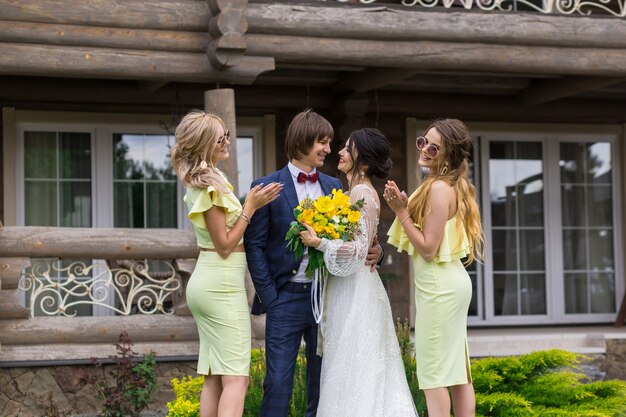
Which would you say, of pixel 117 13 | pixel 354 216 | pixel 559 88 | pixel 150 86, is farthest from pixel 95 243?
pixel 559 88

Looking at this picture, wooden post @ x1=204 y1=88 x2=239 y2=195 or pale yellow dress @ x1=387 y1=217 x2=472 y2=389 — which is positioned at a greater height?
wooden post @ x1=204 y1=88 x2=239 y2=195

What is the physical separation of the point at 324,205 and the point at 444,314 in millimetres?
831

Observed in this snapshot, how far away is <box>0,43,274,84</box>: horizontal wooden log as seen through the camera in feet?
26.5

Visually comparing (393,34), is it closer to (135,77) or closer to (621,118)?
(135,77)

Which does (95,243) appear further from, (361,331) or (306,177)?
(361,331)

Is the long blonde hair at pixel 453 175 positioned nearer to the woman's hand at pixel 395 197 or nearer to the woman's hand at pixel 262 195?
the woman's hand at pixel 395 197

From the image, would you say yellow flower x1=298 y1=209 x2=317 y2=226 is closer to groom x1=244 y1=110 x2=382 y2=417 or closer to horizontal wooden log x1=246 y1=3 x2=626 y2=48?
groom x1=244 y1=110 x2=382 y2=417

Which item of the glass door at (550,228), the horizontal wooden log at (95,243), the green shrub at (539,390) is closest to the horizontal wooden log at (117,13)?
the horizontal wooden log at (95,243)

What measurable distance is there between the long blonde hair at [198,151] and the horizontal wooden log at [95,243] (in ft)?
10.8

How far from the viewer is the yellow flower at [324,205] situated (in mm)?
5082

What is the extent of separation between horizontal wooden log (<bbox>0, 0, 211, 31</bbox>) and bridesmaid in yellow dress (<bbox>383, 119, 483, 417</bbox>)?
3.72m

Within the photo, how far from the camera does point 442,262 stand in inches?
209

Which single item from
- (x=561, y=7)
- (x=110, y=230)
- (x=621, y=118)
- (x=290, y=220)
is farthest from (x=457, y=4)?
(x=290, y=220)

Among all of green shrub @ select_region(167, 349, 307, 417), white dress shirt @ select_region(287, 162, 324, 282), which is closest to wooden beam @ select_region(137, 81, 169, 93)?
green shrub @ select_region(167, 349, 307, 417)
